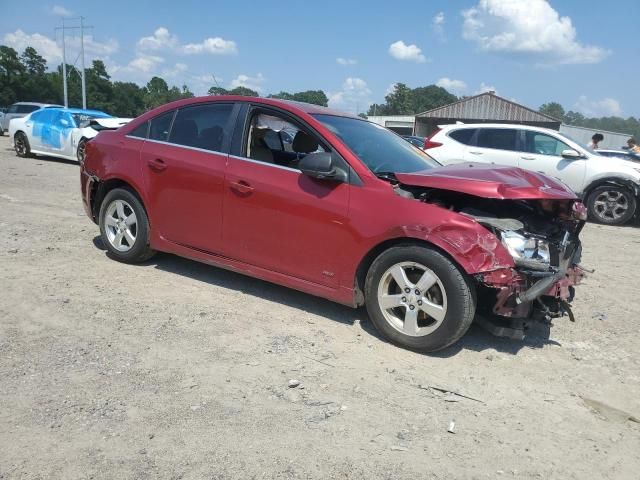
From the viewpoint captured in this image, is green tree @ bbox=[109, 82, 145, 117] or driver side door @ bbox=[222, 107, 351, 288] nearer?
driver side door @ bbox=[222, 107, 351, 288]

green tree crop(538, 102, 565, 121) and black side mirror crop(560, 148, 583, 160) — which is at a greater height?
green tree crop(538, 102, 565, 121)

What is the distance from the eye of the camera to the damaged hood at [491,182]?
146 inches

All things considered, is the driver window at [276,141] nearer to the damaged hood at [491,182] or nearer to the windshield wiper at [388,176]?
the windshield wiper at [388,176]

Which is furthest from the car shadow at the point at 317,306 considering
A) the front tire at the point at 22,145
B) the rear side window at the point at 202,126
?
the front tire at the point at 22,145

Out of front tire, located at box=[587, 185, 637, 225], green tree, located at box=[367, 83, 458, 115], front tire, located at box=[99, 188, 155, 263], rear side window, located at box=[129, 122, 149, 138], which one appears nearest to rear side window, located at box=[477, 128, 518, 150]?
front tire, located at box=[587, 185, 637, 225]

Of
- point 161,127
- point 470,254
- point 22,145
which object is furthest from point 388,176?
point 22,145

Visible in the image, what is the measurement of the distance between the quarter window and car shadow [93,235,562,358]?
674 cm

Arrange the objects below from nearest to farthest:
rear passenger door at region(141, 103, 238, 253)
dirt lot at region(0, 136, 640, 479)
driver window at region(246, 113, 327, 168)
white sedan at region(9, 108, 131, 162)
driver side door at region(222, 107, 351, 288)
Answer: dirt lot at region(0, 136, 640, 479), driver side door at region(222, 107, 351, 288), driver window at region(246, 113, 327, 168), rear passenger door at region(141, 103, 238, 253), white sedan at region(9, 108, 131, 162)

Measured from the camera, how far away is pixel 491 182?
148 inches

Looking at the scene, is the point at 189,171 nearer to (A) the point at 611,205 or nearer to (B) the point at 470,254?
(B) the point at 470,254

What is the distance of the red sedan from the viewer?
12.1 ft

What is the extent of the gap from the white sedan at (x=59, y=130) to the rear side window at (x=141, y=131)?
9.13m

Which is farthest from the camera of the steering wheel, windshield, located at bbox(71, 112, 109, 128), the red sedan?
windshield, located at bbox(71, 112, 109, 128)

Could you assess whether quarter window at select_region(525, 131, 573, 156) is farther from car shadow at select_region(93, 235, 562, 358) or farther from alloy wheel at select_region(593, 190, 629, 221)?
car shadow at select_region(93, 235, 562, 358)
